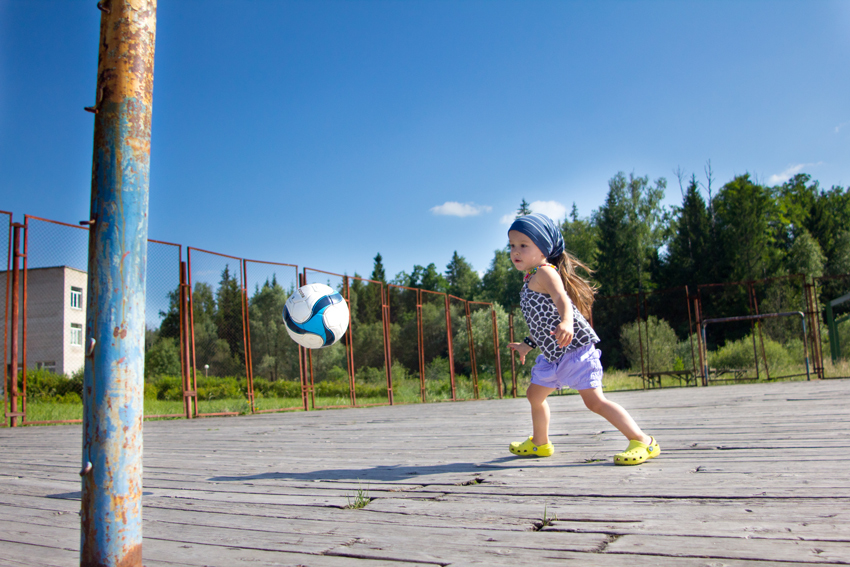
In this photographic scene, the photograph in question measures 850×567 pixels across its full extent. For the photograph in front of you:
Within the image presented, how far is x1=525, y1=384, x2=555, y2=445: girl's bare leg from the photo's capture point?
2.72m

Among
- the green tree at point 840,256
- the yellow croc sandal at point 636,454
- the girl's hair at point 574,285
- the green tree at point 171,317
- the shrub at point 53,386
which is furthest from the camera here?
the green tree at point 840,256

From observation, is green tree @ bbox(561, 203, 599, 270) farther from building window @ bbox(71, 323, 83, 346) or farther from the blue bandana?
the blue bandana

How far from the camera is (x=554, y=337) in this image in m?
2.64

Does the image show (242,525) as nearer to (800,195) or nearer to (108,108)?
(108,108)

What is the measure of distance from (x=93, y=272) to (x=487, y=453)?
2.42 m

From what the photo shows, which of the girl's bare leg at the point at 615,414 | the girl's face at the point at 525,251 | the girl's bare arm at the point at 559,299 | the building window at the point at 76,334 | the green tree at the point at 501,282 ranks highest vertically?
the green tree at the point at 501,282

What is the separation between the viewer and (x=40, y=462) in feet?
11.0

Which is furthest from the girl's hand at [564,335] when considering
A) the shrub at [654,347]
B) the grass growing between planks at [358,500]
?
the shrub at [654,347]

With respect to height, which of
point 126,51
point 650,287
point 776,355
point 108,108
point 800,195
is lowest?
point 776,355

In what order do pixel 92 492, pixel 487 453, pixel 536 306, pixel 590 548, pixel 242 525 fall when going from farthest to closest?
1. pixel 487 453
2. pixel 536 306
3. pixel 242 525
4. pixel 590 548
5. pixel 92 492

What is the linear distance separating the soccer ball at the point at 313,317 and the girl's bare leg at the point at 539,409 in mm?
2634

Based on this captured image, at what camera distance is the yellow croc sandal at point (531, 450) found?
111 inches

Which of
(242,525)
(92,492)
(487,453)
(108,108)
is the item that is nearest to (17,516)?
(242,525)

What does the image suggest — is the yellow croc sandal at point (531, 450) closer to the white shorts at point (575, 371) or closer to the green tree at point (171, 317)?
the white shorts at point (575, 371)
